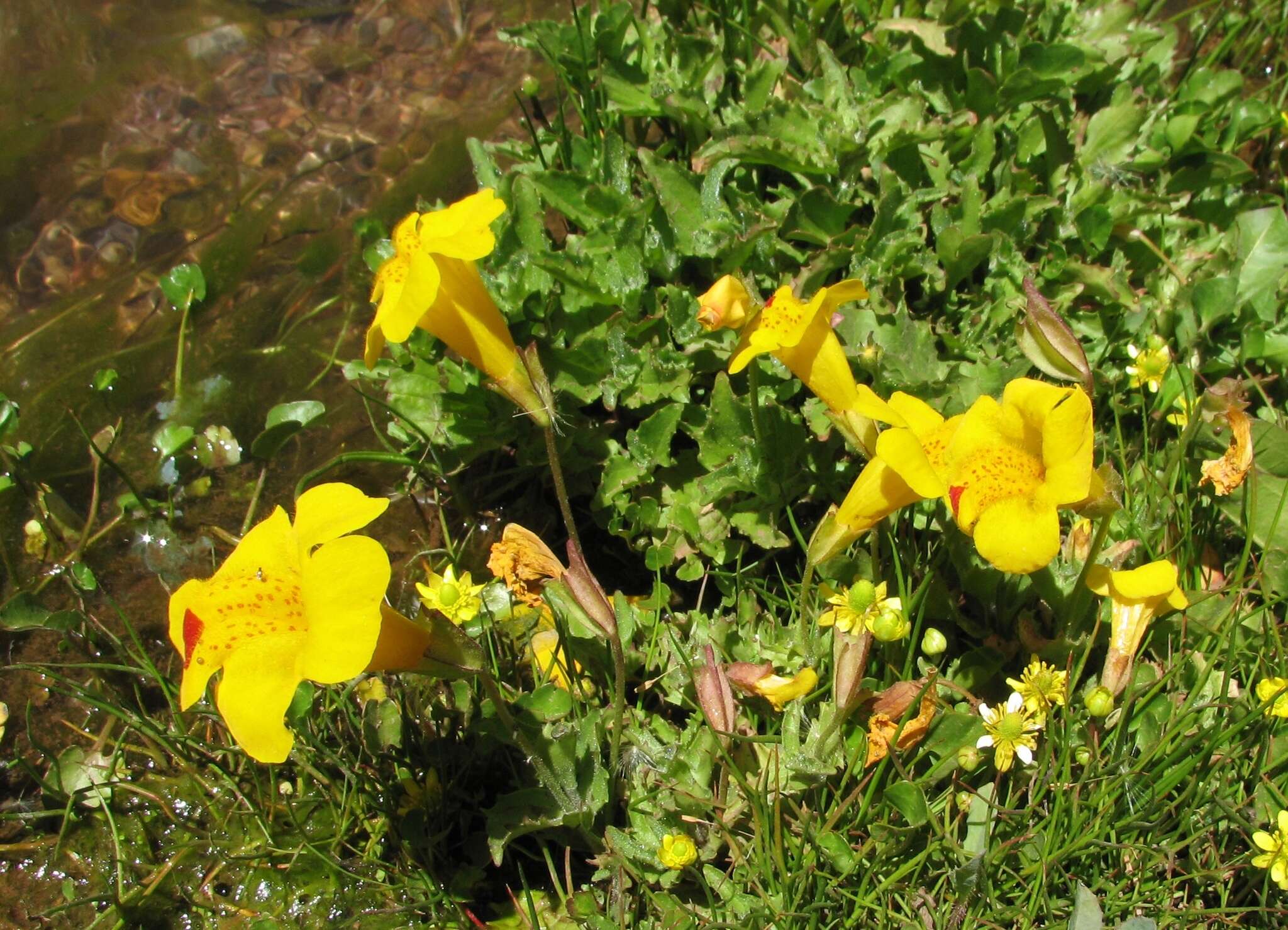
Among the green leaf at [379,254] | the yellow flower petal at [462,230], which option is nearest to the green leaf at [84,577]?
the green leaf at [379,254]

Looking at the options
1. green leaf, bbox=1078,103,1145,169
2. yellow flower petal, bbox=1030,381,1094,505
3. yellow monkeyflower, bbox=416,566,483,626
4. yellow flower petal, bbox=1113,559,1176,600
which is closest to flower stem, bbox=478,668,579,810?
yellow monkeyflower, bbox=416,566,483,626

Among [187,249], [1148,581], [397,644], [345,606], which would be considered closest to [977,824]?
[1148,581]

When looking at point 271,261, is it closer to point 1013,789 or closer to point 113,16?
point 113,16

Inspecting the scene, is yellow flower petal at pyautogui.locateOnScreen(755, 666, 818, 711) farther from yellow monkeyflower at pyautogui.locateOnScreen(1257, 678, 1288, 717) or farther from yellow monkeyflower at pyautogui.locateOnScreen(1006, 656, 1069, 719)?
yellow monkeyflower at pyautogui.locateOnScreen(1257, 678, 1288, 717)

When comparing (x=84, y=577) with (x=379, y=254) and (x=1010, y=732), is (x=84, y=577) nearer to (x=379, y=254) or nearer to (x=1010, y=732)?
(x=379, y=254)

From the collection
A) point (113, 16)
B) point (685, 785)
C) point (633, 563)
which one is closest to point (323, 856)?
point (685, 785)

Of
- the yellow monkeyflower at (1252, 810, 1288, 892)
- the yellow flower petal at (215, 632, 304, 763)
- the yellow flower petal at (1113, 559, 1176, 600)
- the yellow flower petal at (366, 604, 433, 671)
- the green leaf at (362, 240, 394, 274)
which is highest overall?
the green leaf at (362, 240, 394, 274)

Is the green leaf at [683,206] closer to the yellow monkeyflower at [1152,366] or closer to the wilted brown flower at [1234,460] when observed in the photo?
the yellow monkeyflower at [1152,366]
